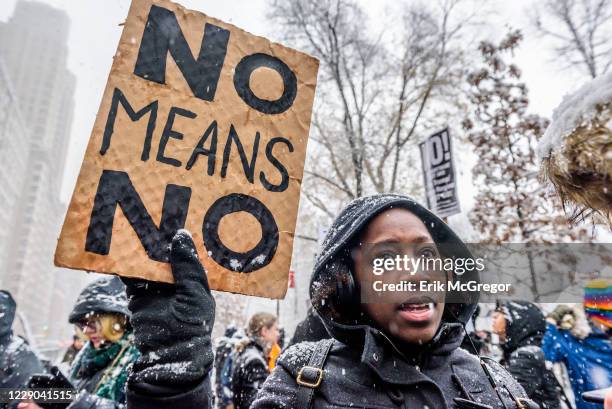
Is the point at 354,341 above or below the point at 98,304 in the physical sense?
below

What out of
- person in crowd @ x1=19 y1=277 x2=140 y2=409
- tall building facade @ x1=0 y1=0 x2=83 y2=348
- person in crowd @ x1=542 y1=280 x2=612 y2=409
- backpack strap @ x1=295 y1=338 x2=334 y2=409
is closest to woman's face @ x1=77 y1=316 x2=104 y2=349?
person in crowd @ x1=19 y1=277 x2=140 y2=409

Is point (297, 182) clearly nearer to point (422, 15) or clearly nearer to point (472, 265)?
point (472, 265)

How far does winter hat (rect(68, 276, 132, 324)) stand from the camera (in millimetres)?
2930

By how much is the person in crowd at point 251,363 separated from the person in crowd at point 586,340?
311cm

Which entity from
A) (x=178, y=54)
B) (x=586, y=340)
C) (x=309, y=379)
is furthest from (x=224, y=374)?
(x=178, y=54)

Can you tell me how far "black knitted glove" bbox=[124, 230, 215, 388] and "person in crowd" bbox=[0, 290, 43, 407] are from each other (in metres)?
2.77

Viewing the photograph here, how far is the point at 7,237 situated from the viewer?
76938mm

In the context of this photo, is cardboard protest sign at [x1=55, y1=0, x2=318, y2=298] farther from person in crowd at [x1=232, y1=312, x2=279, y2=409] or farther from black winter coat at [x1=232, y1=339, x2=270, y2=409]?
black winter coat at [x1=232, y1=339, x2=270, y2=409]

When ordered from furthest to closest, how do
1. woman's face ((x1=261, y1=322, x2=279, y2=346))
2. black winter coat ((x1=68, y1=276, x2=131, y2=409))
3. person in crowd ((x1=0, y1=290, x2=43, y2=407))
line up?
woman's face ((x1=261, y1=322, x2=279, y2=346)) → person in crowd ((x1=0, y1=290, x2=43, y2=407)) → black winter coat ((x1=68, y1=276, x2=131, y2=409))

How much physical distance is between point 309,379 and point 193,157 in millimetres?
905

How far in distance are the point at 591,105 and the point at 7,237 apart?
9652cm

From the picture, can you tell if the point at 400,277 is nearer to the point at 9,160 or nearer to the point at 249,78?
the point at 249,78

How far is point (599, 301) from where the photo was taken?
3438 millimetres

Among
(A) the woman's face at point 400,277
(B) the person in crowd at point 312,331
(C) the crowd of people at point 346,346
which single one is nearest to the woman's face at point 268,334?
(B) the person in crowd at point 312,331
